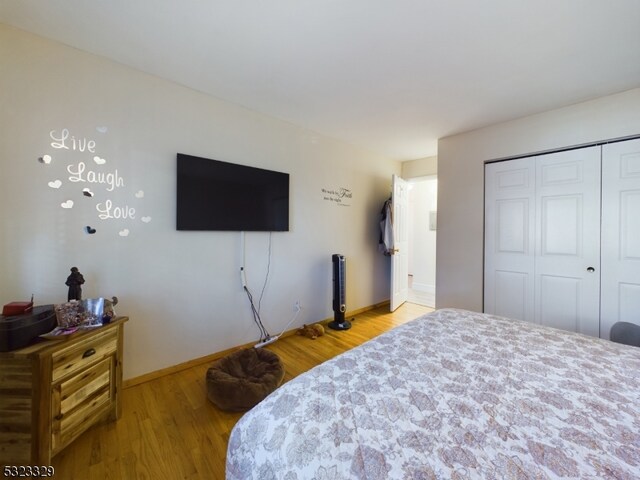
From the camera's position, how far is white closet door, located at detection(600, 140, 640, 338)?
2.07m

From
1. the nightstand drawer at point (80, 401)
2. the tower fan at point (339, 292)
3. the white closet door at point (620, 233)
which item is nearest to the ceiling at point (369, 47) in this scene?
the white closet door at point (620, 233)

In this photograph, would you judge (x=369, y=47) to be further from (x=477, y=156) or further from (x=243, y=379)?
(x=243, y=379)

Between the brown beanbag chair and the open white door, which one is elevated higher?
the open white door

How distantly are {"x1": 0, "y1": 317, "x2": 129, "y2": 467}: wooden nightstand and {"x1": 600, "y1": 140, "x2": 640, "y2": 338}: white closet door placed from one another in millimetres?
3888

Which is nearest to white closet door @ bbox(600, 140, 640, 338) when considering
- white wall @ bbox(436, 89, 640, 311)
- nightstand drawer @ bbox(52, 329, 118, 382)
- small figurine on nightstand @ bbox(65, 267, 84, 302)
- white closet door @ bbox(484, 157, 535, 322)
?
white wall @ bbox(436, 89, 640, 311)

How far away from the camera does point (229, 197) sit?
235 centimetres

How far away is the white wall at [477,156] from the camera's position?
2.19 metres

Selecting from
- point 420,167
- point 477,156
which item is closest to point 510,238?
point 477,156

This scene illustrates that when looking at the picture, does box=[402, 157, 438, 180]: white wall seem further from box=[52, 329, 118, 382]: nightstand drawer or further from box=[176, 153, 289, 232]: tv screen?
box=[52, 329, 118, 382]: nightstand drawer

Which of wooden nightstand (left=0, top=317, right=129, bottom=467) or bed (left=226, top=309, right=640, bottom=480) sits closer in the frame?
bed (left=226, top=309, right=640, bottom=480)

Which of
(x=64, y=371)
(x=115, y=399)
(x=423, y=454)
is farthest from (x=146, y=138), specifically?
(x=423, y=454)

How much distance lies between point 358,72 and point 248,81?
90 centimetres

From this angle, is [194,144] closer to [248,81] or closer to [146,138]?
[146,138]

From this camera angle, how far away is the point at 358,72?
1.90 meters
